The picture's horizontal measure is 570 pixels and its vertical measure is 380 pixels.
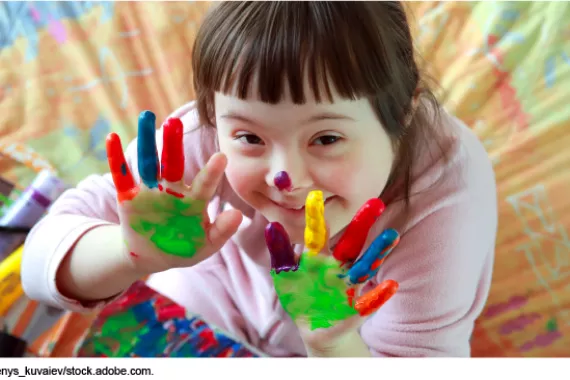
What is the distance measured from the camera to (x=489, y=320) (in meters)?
A: 0.77

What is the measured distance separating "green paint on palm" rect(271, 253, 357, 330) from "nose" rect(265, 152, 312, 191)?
6 cm

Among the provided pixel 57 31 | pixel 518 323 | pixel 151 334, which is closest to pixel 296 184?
pixel 151 334

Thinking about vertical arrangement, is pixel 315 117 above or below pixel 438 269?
above

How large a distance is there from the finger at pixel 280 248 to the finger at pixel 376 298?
6 centimetres

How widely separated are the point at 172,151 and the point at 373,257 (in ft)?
0.59

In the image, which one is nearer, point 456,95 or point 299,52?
point 299,52

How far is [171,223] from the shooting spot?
50 centimetres

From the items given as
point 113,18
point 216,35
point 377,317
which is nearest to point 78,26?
point 113,18

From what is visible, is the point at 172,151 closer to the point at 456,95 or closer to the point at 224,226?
the point at 224,226

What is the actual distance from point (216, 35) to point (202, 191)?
13 cm

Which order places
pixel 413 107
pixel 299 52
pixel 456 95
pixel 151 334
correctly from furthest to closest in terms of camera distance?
pixel 456 95, pixel 151 334, pixel 413 107, pixel 299 52

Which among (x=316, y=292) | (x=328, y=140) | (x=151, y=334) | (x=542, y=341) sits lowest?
(x=542, y=341)

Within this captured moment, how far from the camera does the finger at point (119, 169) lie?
1.54 ft
